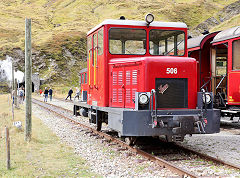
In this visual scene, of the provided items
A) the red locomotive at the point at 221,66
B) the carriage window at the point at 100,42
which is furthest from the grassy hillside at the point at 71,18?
the carriage window at the point at 100,42

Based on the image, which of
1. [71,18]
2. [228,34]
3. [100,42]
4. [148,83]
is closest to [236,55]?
[228,34]

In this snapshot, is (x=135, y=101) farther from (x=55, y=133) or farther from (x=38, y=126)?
(x=38, y=126)

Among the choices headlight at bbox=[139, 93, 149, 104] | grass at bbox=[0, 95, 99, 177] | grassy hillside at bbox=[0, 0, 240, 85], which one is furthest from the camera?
grassy hillside at bbox=[0, 0, 240, 85]

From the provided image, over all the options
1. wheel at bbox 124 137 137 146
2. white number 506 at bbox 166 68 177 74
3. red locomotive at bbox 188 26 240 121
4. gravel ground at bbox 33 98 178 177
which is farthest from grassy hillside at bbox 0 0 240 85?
white number 506 at bbox 166 68 177 74

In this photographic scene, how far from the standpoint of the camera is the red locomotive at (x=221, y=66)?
36.7 feet

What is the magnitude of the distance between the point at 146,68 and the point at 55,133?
5.41 metres

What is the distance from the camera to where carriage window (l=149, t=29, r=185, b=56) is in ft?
27.0

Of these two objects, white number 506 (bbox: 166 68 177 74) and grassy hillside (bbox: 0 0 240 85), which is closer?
white number 506 (bbox: 166 68 177 74)

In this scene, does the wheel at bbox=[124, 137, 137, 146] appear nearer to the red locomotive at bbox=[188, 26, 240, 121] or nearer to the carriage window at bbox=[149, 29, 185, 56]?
the carriage window at bbox=[149, 29, 185, 56]

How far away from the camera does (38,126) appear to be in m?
13.1

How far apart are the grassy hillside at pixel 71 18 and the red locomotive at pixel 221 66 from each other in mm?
49084

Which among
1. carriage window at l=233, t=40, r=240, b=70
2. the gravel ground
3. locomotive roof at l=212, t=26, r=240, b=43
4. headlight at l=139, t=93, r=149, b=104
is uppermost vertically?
locomotive roof at l=212, t=26, r=240, b=43

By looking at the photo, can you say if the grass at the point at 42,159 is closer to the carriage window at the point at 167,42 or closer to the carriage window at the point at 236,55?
the carriage window at the point at 167,42

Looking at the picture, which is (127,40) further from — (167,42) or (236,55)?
(236,55)
